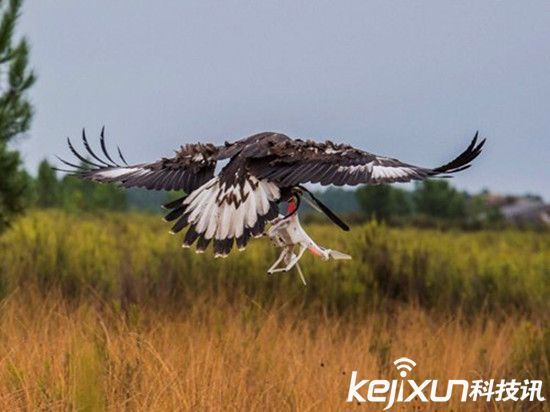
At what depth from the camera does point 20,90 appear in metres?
9.80

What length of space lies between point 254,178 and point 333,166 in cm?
27

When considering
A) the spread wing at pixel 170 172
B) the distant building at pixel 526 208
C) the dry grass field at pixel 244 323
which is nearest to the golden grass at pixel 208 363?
the dry grass field at pixel 244 323

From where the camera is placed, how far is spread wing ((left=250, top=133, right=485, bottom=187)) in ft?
7.96

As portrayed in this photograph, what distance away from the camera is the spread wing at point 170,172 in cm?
269

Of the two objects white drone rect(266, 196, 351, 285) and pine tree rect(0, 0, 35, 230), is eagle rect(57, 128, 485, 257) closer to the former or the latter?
white drone rect(266, 196, 351, 285)

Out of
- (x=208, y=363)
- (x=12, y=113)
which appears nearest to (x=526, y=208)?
(x=12, y=113)

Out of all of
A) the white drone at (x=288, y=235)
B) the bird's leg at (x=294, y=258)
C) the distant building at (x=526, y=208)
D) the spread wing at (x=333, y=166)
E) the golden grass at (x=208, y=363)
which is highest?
the distant building at (x=526, y=208)

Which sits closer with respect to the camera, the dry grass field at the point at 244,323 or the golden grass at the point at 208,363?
the golden grass at the point at 208,363

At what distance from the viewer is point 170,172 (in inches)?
110

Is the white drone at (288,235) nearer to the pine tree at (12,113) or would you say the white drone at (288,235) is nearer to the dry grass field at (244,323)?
the dry grass field at (244,323)

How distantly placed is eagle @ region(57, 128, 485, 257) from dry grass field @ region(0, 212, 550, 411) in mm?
1111

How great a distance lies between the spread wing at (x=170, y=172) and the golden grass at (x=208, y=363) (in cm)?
88

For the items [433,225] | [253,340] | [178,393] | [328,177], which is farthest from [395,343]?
[433,225]

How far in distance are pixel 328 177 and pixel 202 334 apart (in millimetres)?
3671
